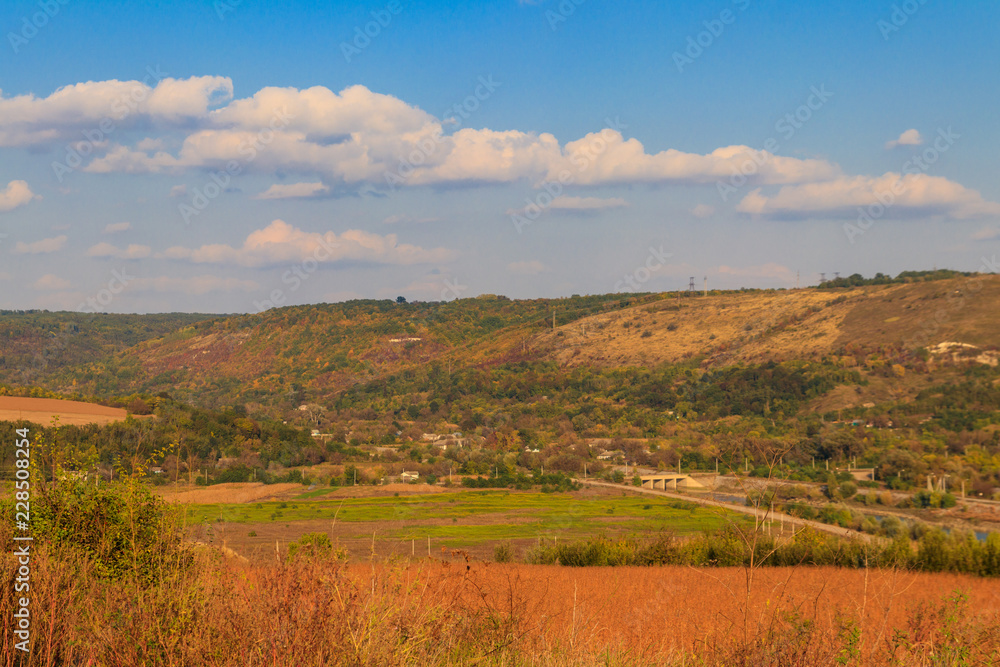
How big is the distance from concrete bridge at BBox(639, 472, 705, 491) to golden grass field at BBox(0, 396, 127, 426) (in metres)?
55.0

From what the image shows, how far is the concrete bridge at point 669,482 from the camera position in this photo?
80125 millimetres

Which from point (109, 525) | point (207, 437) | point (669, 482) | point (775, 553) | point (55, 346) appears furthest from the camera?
point (55, 346)

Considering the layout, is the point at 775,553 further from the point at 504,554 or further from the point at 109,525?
the point at 109,525

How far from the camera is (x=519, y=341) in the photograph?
151125 millimetres

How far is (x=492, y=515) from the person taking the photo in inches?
2398

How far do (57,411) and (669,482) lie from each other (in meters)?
62.3

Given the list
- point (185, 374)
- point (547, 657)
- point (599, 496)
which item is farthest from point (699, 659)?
point (185, 374)

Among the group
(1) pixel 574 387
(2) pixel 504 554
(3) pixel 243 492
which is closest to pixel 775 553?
(2) pixel 504 554

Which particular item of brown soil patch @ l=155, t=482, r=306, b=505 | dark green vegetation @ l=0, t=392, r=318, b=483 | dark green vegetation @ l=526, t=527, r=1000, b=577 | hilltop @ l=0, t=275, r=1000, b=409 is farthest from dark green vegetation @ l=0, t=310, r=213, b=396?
dark green vegetation @ l=526, t=527, r=1000, b=577

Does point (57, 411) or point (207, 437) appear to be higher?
point (57, 411)

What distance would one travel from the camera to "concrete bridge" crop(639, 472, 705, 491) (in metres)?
80.1

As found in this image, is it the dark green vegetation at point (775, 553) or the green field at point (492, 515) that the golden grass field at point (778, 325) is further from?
the dark green vegetation at point (775, 553)

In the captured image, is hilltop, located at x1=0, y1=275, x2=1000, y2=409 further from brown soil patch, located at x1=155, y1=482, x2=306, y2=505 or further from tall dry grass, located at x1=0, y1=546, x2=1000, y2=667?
tall dry grass, located at x1=0, y1=546, x2=1000, y2=667

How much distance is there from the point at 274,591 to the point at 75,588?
9.80ft
